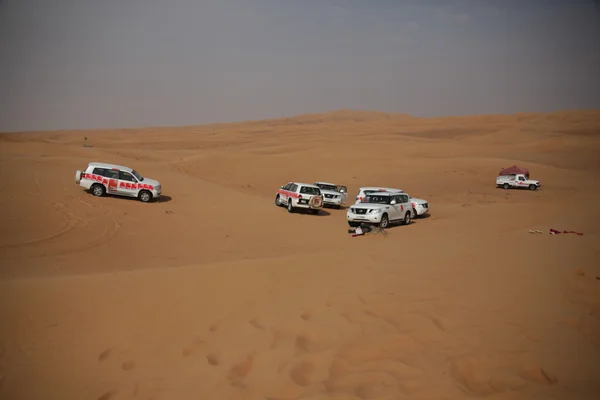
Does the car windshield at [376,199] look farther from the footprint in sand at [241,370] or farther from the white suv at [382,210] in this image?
the footprint in sand at [241,370]

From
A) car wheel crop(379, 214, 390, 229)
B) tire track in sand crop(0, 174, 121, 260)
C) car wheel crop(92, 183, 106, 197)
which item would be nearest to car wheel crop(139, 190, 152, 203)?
car wheel crop(92, 183, 106, 197)

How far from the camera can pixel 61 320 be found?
6883mm

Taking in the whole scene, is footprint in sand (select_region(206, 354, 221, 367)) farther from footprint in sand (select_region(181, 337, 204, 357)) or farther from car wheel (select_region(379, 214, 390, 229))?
car wheel (select_region(379, 214, 390, 229))

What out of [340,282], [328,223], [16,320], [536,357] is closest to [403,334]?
[536,357]

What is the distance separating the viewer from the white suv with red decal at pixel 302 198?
2242 cm

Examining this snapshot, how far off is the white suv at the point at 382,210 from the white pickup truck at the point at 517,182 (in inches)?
651

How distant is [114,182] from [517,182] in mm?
28158

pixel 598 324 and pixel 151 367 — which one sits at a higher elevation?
pixel 598 324

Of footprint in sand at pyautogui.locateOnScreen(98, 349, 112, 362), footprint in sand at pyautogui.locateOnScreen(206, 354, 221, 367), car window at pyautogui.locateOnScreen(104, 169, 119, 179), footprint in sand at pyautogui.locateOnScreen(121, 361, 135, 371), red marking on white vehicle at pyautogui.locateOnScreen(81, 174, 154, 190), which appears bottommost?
footprint in sand at pyautogui.locateOnScreen(121, 361, 135, 371)

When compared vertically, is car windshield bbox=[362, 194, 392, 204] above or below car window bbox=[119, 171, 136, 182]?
below

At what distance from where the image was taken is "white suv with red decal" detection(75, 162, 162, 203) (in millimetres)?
21422

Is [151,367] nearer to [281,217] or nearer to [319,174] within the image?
[281,217]

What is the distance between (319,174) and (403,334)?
101 ft

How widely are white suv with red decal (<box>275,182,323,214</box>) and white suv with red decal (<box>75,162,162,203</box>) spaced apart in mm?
6678
